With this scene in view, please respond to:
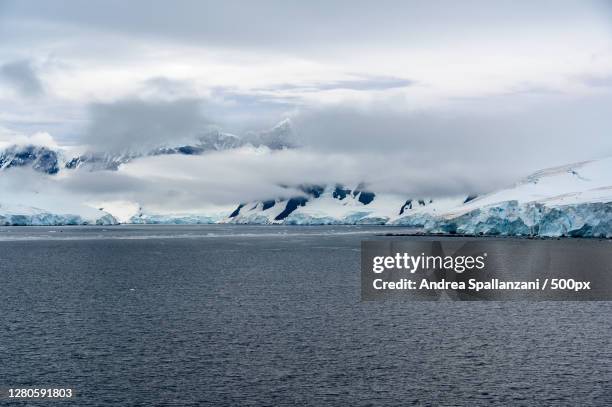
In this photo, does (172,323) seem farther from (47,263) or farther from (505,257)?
(505,257)

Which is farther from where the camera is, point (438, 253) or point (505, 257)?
point (438, 253)

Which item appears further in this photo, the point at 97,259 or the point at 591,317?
the point at 97,259

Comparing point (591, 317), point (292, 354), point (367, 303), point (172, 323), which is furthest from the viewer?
point (367, 303)

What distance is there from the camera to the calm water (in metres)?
33.0

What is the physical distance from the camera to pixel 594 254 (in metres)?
133

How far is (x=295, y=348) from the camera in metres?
43.0

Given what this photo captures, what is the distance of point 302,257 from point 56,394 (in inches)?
4242

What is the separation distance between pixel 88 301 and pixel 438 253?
106419 millimetres

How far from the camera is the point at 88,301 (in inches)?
2650

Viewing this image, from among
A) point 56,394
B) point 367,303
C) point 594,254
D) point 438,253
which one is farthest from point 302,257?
point 56,394

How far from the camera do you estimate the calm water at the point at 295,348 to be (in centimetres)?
3297

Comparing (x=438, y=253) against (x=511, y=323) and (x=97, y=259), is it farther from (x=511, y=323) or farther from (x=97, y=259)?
(x=511, y=323)

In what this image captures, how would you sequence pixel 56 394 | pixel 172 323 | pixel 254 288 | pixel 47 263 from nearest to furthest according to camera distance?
pixel 56 394, pixel 172 323, pixel 254 288, pixel 47 263

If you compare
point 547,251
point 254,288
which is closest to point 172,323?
point 254,288
